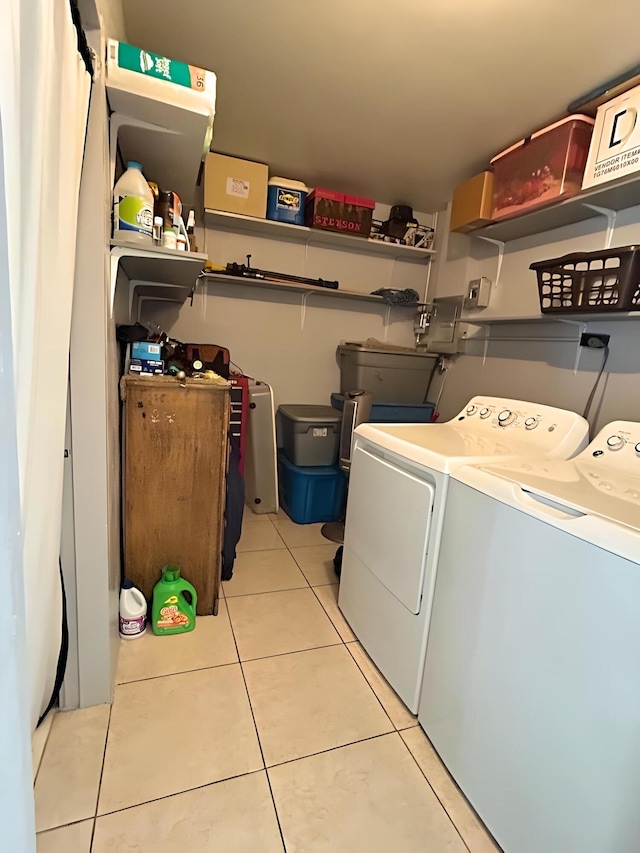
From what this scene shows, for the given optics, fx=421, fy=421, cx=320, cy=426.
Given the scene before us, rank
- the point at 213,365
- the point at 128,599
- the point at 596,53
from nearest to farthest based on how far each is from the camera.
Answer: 1. the point at 596,53
2. the point at 128,599
3. the point at 213,365

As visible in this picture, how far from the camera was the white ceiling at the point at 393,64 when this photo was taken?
1455 mm

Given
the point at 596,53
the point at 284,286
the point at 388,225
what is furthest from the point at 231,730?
the point at 388,225

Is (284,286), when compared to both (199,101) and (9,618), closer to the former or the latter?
(199,101)

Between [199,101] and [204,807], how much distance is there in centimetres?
199

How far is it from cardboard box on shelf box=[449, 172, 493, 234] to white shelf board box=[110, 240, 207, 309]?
1.52 meters

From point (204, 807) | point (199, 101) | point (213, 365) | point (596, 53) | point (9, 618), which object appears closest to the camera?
point (9, 618)

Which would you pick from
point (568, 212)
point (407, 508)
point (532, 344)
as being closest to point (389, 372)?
point (532, 344)

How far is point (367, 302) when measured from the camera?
10.6ft

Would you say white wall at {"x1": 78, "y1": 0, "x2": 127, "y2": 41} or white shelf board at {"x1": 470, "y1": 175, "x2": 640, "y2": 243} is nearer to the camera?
white wall at {"x1": 78, "y1": 0, "x2": 127, "y2": 41}

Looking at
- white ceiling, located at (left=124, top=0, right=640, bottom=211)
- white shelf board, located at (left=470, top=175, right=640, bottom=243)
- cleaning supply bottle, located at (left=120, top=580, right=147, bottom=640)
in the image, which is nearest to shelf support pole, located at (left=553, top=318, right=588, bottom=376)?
white shelf board, located at (left=470, top=175, right=640, bottom=243)

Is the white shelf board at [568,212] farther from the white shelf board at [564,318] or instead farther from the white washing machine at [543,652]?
the white washing machine at [543,652]

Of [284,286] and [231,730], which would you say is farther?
[284,286]

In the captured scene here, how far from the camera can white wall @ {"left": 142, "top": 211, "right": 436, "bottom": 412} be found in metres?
2.86

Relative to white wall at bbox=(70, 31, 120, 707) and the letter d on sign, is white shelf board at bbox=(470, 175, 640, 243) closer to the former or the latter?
the letter d on sign
